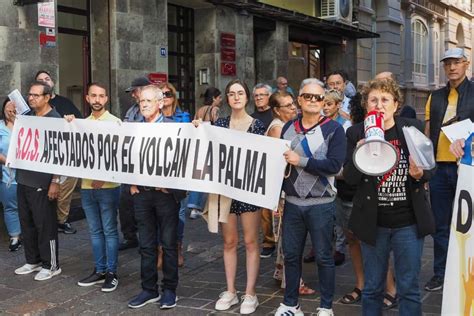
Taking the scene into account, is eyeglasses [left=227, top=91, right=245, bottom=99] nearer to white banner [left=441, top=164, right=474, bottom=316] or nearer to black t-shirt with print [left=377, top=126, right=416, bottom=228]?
black t-shirt with print [left=377, top=126, right=416, bottom=228]

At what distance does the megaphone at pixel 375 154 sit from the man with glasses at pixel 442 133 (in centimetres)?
195

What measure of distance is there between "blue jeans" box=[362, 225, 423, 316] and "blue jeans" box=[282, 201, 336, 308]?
57 cm

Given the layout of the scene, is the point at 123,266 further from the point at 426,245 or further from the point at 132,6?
the point at 132,6

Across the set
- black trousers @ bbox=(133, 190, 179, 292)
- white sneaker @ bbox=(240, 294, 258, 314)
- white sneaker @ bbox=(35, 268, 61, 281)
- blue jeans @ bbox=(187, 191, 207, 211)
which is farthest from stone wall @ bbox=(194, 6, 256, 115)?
white sneaker @ bbox=(240, 294, 258, 314)

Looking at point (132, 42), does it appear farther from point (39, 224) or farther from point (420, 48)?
point (420, 48)

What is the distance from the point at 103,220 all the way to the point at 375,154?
3023 millimetres

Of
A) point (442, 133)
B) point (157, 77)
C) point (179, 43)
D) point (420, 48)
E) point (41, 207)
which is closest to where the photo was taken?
point (442, 133)

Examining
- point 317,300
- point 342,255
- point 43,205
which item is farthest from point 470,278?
point 43,205

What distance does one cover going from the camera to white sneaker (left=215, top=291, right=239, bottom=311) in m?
5.02

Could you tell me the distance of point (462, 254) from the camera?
140 inches

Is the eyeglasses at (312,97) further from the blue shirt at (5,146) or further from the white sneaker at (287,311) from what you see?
the blue shirt at (5,146)

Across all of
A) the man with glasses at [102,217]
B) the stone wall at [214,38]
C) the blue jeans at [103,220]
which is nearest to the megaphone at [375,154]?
the man with glasses at [102,217]

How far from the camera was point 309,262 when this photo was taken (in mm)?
6539

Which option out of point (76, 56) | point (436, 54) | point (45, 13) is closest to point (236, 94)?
point (45, 13)
